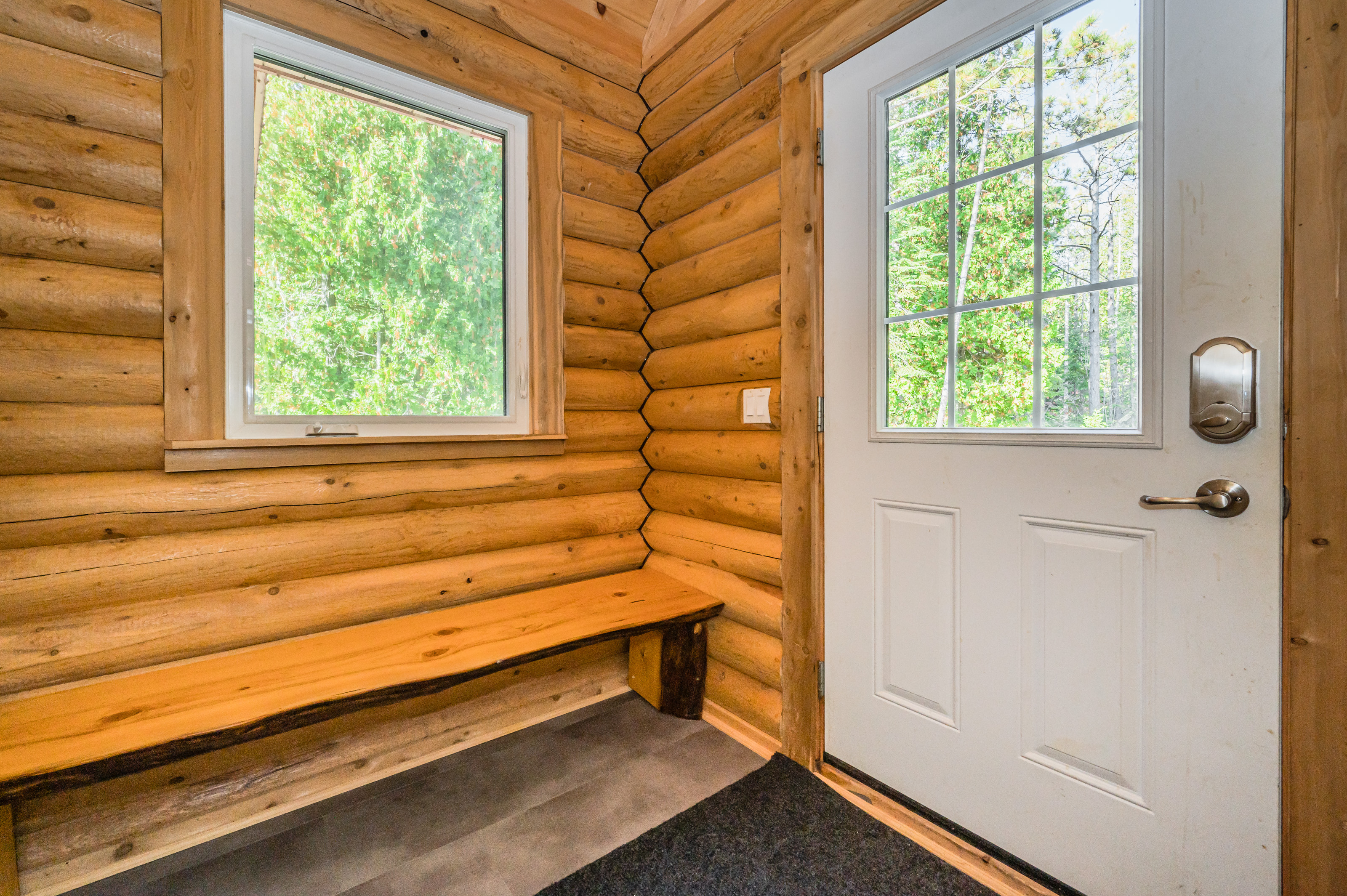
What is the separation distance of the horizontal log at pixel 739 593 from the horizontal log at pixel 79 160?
208 cm

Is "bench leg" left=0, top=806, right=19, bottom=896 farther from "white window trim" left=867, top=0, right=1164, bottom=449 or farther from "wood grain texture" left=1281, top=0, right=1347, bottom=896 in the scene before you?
"wood grain texture" left=1281, top=0, right=1347, bottom=896

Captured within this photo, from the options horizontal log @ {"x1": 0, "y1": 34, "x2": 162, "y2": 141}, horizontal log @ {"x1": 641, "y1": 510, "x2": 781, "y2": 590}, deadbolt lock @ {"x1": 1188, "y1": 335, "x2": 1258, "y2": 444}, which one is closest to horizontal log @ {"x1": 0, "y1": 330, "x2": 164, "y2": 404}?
horizontal log @ {"x1": 0, "y1": 34, "x2": 162, "y2": 141}

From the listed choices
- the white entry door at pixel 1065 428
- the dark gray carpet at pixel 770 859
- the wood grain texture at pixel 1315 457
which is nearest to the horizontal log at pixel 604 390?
the white entry door at pixel 1065 428

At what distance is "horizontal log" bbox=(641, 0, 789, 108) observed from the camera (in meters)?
2.02

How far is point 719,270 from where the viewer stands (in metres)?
2.19

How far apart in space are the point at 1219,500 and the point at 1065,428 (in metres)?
0.31

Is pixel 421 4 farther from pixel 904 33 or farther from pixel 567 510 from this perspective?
pixel 567 510

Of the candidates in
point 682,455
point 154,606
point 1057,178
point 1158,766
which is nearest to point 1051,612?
point 1158,766

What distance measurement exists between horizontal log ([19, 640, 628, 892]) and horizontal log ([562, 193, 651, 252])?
1.79 meters

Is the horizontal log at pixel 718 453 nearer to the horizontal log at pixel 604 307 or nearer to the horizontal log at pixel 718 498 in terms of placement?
the horizontal log at pixel 718 498

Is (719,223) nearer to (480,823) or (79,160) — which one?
(79,160)

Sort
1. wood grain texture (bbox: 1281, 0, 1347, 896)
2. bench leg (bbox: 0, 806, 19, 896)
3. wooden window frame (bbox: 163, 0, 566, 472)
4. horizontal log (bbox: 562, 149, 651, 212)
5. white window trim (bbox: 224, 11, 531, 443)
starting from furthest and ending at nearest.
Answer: horizontal log (bbox: 562, 149, 651, 212), white window trim (bbox: 224, 11, 531, 443), wooden window frame (bbox: 163, 0, 566, 472), bench leg (bbox: 0, 806, 19, 896), wood grain texture (bbox: 1281, 0, 1347, 896)

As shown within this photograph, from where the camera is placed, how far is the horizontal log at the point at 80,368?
55.1 inches

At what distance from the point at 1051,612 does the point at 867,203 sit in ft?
4.03
